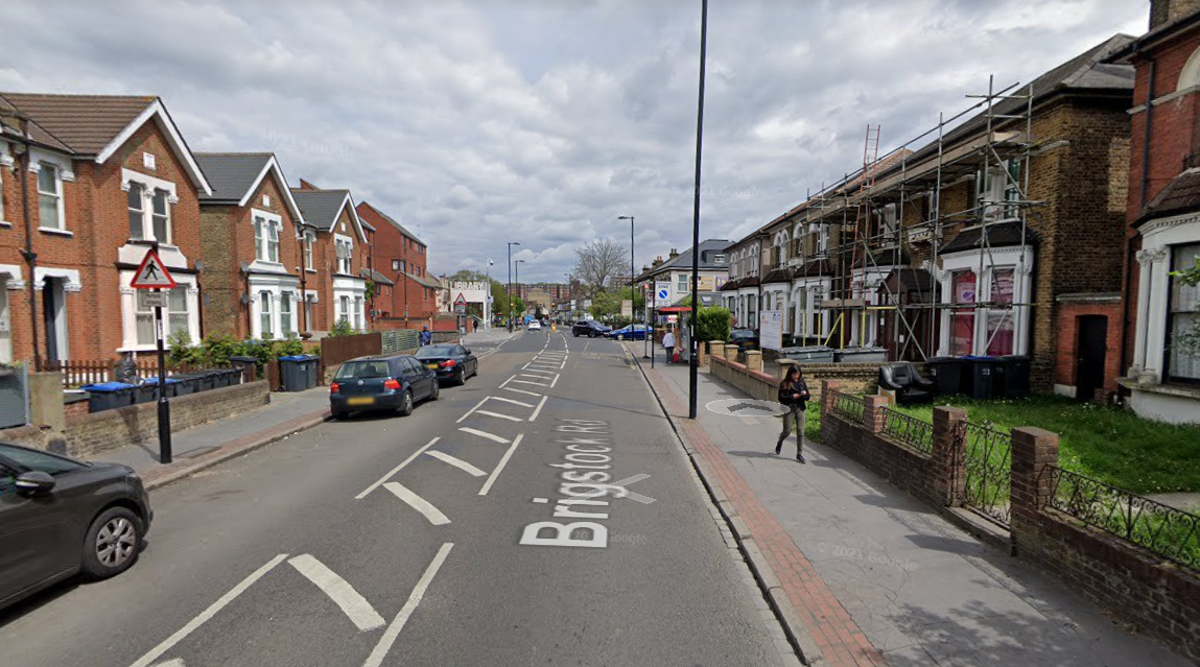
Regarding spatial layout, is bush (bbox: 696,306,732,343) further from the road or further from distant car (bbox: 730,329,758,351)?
the road

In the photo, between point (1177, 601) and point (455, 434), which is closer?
point (1177, 601)

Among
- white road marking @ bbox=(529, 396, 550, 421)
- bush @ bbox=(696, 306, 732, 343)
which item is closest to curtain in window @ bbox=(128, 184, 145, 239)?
white road marking @ bbox=(529, 396, 550, 421)

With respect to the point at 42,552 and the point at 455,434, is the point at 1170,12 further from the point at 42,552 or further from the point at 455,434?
the point at 42,552

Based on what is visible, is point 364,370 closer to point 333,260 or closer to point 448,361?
point 448,361

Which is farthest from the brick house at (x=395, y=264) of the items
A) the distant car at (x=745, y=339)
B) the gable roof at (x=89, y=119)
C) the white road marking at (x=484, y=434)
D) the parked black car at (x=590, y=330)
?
the white road marking at (x=484, y=434)

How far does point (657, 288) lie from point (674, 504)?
21237 millimetres

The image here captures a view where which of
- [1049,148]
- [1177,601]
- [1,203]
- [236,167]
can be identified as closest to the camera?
[1177,601]

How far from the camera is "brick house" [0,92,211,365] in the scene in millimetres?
13359

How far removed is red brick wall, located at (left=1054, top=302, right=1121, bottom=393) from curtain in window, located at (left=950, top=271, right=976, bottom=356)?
2325mm

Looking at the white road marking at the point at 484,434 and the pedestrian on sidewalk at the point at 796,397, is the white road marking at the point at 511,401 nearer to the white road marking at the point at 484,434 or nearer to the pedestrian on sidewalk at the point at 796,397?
the white road marking at the point at 484,434

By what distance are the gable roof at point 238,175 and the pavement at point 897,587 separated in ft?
73.1

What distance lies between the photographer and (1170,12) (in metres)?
11.8

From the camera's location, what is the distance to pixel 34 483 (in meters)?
4.55

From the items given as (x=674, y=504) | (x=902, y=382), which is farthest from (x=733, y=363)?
(x=674, y=504)
